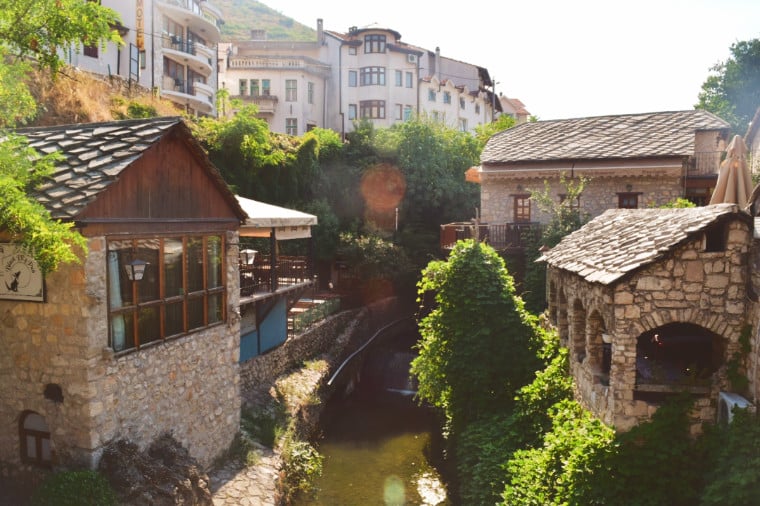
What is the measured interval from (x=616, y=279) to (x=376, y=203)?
25.9 meters

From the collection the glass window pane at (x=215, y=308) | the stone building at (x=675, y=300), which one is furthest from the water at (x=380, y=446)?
the stone building at (x=675, y=300)

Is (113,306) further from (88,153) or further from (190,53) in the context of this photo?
(190,53)

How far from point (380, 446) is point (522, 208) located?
1120 cm

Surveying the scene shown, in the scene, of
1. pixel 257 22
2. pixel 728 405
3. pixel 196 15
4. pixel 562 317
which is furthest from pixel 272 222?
pixel 257 22

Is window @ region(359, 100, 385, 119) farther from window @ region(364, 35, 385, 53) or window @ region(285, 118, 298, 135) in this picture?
window @ region(285, 118, 298, 135)

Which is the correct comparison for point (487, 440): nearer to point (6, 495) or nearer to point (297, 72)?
point (6, 495)

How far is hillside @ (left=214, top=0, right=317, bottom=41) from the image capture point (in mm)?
97062

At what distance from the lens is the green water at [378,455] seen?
14531 mm

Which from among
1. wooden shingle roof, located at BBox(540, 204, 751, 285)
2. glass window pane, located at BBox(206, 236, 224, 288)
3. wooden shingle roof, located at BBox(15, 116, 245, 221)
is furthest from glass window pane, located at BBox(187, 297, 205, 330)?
wooden shingle roof, located at BBox(540, 204, 751, 285)

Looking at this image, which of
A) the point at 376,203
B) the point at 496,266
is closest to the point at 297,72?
the point at 376,203

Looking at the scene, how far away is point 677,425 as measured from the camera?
932cm

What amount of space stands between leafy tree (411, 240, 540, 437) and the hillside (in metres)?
85.2

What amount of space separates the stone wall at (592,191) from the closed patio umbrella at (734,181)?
341 inches

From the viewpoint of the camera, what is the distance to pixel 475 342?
15.0 meters
